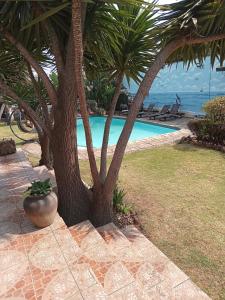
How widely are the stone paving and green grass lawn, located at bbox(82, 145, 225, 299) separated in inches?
22.2

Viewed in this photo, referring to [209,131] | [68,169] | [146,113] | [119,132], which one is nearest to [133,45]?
[68,169]

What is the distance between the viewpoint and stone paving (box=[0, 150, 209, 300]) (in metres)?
3.80

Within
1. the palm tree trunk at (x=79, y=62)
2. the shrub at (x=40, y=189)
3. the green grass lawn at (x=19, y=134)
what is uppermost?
the palm tree trunk at (x=79, y=62)

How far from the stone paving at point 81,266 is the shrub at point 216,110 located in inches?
382

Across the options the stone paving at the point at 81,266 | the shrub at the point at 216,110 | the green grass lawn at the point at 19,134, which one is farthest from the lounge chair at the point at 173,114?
the stone paving at the point at 81,266

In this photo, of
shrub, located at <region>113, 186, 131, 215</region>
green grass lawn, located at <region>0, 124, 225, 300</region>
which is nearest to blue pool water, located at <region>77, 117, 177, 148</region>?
green grass lawn, located at <region>0, 124, 225, 300</region>

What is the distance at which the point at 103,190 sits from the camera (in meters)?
6.24

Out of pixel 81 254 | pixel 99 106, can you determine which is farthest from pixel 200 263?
pixel 99 106

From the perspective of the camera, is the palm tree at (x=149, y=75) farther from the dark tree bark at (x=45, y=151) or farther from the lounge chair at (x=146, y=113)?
the lounge chair at (x=146, y=113)

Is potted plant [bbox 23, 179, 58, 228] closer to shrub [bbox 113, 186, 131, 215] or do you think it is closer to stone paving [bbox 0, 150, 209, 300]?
stone paving [bbox 0, 150, 209, 300]

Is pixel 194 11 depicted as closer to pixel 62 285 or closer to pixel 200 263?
pixel 200 263

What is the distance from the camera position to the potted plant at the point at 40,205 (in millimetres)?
5078

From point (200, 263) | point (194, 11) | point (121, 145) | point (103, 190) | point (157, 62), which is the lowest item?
point (200, 263)

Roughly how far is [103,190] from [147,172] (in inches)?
172
